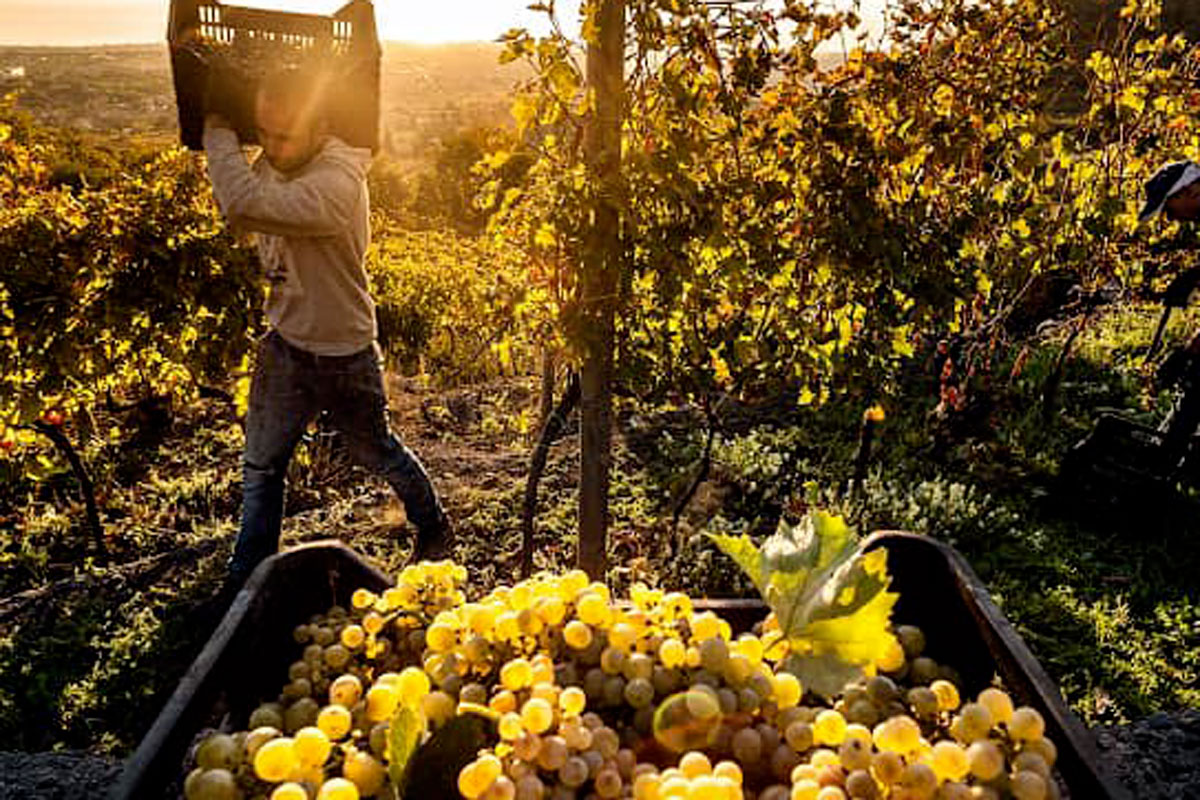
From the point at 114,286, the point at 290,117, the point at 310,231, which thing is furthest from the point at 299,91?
the point at 114,286

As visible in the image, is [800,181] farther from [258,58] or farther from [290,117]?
[258,58]

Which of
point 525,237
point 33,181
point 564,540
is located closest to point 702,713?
point 525,237

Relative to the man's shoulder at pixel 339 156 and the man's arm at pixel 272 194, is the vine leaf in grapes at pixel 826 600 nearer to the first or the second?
the man's arm at pixel 272 194

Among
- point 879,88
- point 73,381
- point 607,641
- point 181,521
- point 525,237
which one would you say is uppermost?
point 879,88

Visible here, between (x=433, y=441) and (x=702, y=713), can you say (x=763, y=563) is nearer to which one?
(x=702, y=713)

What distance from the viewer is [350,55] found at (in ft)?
8.78

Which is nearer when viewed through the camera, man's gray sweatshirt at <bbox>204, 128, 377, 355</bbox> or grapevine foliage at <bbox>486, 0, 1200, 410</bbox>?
grapevine foliage at <bbox>486, 0, 1200, 410</bbox>

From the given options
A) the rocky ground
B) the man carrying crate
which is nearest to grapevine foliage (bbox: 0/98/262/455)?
the man carrying crate

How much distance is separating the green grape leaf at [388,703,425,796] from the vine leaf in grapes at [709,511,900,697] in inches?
16.1

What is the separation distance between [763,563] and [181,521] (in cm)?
473

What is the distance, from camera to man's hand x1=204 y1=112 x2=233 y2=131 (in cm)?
271

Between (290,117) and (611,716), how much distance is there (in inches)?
89.4

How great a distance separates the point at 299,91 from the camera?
8.59 feet

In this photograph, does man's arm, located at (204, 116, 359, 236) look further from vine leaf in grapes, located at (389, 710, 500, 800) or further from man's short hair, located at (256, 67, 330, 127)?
vine leaf in grapes, located at (389, 710, 500, 800)
